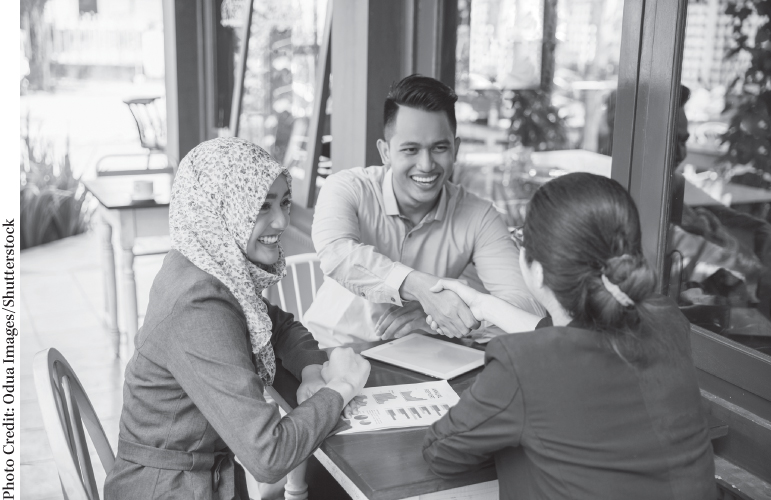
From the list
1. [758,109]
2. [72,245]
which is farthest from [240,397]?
[72,245]

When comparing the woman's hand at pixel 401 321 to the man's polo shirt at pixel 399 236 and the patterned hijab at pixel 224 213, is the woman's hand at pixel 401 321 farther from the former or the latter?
the patterned hijab at pixel 224 213

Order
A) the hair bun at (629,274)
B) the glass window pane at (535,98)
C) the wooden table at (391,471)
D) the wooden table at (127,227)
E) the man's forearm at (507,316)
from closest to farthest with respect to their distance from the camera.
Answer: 1. the hair bun at (629,274)
2. the wooden table at (391,471)
3. the man's forearm at (507,316)
4. the wooden table at (127,227)
5. the glass window pane at (535,98)

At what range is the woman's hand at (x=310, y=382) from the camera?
1.65 metres

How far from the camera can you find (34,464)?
10.0 ft

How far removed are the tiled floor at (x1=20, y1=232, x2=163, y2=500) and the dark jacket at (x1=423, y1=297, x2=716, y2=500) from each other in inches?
87.3

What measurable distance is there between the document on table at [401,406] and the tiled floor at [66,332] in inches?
68.1

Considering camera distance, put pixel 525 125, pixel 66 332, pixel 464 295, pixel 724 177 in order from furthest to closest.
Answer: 1. pixel 525 125
2. pixel 66 332
3. pixel 724 177
4. pixel 464 295

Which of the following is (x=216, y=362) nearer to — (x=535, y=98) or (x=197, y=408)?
(x=197, y=408)

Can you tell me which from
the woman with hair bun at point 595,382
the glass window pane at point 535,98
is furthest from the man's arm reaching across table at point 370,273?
the glass window pane at point 535,98

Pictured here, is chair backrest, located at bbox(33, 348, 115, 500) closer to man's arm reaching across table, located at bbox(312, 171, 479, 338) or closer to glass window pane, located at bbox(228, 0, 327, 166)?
man's arm reaching across table, located at bbox(312, 171, 479, 338)

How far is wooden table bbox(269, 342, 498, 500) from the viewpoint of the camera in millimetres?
1301

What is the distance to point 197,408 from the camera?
1.51 m

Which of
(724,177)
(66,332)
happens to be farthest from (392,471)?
(66,332)

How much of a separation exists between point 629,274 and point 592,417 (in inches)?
8.8
